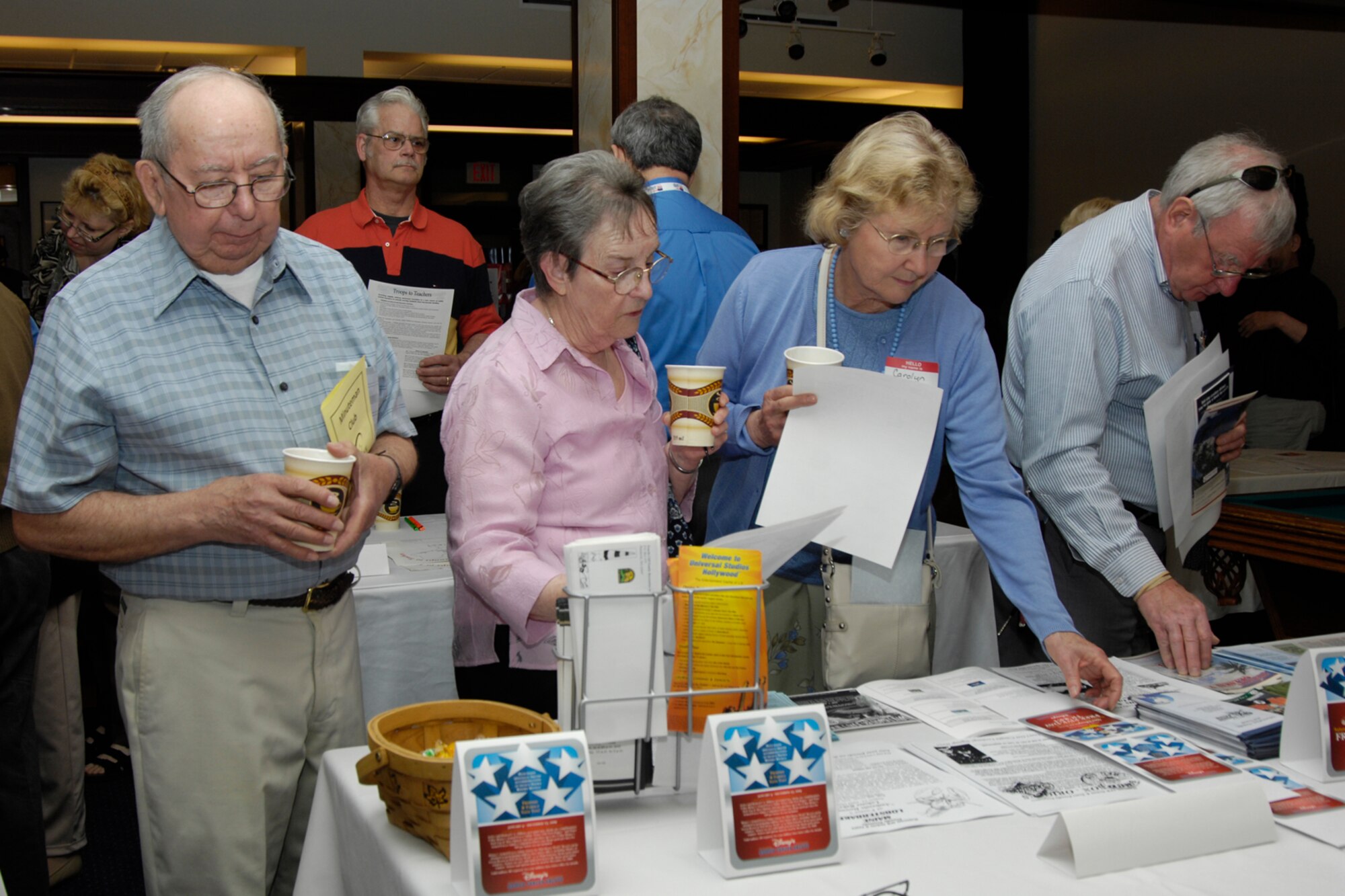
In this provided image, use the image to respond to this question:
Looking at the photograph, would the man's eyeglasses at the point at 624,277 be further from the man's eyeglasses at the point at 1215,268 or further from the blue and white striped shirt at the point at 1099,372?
the man's eyeglasses at the point at 1215,268

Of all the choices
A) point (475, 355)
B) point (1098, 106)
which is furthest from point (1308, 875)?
point (1098, 106)

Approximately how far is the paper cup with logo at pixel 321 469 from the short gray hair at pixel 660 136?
1.71 metres

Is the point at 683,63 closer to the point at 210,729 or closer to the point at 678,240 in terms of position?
the point at 678,240

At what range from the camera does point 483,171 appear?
30.4 ft

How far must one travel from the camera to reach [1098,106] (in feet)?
29.3

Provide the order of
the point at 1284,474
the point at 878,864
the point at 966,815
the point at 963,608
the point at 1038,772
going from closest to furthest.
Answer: the point at 878,864 → the point at 966,815 → the point at 1038,772 → the point at 963,608 → the point at 1284,474

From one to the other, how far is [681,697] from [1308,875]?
2.34ft

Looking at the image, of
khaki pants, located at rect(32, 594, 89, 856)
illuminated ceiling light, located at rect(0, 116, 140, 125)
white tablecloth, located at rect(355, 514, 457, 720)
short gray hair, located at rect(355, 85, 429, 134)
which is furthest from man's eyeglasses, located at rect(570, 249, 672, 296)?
illuminated ceiling light, located at rect(0, 116, 140, 125)

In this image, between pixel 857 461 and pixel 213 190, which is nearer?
pixel 213 190

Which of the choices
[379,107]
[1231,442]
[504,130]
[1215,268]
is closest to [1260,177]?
[1215,268]

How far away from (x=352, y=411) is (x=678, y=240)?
1429 millimetres

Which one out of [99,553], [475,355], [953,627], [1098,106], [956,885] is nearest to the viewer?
[956,885]

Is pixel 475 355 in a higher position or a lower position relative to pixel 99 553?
higher

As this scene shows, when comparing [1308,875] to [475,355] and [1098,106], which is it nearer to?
[475,355]
